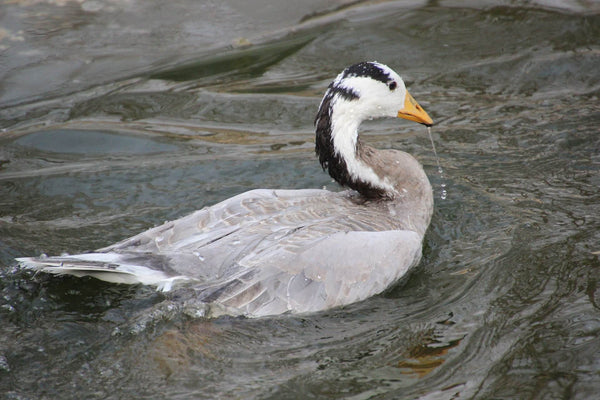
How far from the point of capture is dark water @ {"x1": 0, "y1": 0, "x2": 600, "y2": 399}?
15.2 feet

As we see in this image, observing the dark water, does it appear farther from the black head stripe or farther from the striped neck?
the black head stripe

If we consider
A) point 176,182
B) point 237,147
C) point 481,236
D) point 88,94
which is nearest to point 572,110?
point 481,236

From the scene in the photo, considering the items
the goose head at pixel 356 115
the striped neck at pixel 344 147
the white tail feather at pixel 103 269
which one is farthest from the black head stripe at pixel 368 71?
the white tail feather at pixel 103 269

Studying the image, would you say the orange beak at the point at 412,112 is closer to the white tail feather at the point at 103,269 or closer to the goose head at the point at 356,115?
the goose head at the point at 356,115

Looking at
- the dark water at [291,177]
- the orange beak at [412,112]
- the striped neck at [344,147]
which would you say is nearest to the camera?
the dark water at [291,177]

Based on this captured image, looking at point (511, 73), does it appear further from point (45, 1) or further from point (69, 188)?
point (45, 1)

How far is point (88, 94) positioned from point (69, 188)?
2228 mm

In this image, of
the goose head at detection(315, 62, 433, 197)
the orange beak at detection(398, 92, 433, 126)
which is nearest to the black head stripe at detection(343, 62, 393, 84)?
the goose head at detection(315, 62, 433, 197)

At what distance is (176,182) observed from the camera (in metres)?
7.31

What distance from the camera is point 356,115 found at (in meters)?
6.11

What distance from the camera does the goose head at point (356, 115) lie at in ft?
19.7

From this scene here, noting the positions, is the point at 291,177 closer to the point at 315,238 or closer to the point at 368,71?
the point at 368,71

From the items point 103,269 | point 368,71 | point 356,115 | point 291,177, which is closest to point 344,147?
point 356,115

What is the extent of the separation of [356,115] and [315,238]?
4.10ft
